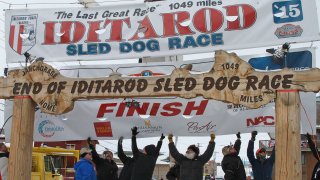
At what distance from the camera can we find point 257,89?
6516 mm

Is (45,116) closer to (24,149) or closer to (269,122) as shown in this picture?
(24,149)

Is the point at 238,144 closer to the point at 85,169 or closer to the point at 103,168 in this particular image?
the point at 103,168

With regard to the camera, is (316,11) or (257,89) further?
(316,11)

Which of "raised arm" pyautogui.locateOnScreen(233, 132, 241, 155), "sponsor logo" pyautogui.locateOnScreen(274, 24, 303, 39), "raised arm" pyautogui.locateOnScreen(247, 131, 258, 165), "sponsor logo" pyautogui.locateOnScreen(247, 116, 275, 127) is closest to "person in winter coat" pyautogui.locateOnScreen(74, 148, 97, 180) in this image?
"raised arm" pyautogui.locateOnScreen(233, 132, 241, 155)

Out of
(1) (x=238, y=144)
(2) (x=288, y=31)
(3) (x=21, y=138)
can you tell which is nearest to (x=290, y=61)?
(2) (x=288, y=31)

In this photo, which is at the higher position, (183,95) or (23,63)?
(23,63)

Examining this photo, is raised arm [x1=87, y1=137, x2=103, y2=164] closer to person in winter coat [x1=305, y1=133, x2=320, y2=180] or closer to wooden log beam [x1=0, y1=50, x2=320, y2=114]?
wooden log beam [x1=0, y1=50, x2=320, y2=114]

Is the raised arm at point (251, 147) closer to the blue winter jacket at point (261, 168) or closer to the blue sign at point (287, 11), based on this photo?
the blue winter jacket at point (261, 168)

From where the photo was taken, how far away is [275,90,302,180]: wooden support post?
20.4 feet

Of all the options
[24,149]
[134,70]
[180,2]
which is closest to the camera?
[24,149]

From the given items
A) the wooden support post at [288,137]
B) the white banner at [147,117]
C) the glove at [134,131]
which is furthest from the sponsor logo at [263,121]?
the wooden support post at [288,137]

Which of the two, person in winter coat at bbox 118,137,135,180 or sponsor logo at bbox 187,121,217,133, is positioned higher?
sponsor logo at bbox 187,121,217,133

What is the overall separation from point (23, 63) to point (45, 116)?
1.25 m

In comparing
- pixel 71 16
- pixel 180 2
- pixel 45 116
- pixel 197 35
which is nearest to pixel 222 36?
pixel 197 35
